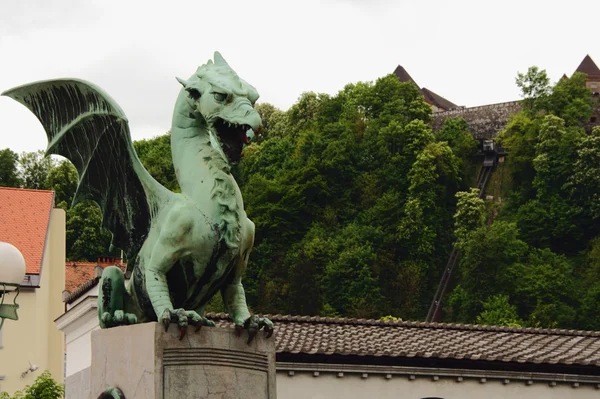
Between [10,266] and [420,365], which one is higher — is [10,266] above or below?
below

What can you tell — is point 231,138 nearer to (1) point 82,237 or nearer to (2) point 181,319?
(2) point 181,319

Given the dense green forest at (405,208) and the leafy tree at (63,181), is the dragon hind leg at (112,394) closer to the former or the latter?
the dense green forest at (405,208)

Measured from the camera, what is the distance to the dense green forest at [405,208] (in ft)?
312

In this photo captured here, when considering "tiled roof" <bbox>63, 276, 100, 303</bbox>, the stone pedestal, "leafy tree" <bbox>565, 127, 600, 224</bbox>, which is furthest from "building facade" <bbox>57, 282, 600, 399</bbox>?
"leafy tree" <bbox>565, 127, 600, 224</bbox>

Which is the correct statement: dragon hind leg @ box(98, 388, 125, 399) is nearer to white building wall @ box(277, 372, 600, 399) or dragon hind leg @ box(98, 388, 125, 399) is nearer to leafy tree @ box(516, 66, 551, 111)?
white building wall @ box(277, 372, 600, 399)

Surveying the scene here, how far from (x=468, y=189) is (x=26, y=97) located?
10307 centimetres

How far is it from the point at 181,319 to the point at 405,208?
9856 cm

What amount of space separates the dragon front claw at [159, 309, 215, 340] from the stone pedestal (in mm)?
59

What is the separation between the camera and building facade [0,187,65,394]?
155ft

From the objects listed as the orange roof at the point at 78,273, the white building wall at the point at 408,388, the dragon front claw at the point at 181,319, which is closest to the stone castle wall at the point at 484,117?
the orange roof at the point at 78,273

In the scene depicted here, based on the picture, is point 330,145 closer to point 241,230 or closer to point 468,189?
point 468,189

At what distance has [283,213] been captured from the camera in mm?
104188

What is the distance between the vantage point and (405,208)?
353 ft

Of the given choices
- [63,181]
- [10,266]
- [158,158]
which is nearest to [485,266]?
[158,158]
